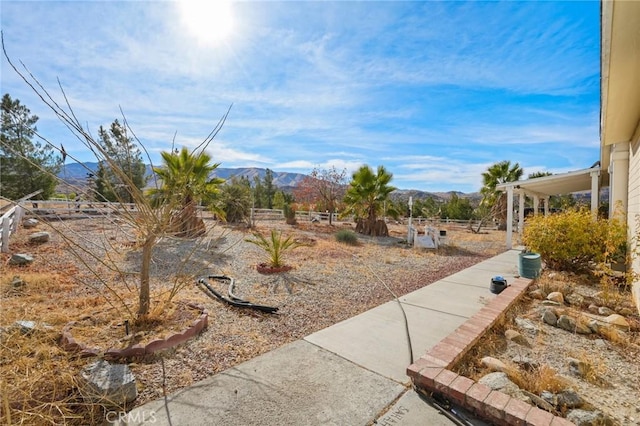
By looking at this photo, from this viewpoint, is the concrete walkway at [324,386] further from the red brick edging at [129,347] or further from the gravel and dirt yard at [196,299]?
the red brick edging at [129,347]

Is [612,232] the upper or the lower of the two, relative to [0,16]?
lower

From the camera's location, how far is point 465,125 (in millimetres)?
14172

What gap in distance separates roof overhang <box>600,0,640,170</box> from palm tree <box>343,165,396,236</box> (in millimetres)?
8700

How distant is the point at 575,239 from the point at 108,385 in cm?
748

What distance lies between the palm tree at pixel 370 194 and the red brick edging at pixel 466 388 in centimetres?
1092

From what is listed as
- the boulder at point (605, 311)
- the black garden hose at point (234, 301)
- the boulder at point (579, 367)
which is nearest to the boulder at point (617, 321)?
the boulder at point (605, 311)

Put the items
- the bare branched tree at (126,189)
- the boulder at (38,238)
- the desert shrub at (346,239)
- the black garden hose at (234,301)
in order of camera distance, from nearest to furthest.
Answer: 1. the bare branched tree at (126,189)
2. the black garden hose at (234,301)
3. the boulder at (38,238)
4. the desert shrub at (346,239)

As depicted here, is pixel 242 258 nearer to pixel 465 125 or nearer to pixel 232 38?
pixel 232 38

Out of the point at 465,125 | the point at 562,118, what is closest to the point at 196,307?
the point at 562,118

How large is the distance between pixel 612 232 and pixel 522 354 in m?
3.92

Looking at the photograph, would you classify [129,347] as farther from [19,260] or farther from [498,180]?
[498,180]

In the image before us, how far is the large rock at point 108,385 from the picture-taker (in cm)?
209

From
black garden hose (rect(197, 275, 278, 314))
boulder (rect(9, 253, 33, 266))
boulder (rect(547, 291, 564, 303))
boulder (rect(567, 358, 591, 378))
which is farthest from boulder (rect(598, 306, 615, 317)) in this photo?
boulder (rect(9, 253, 33, 266))

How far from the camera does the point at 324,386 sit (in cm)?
241
